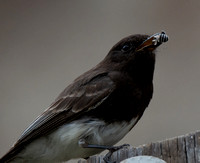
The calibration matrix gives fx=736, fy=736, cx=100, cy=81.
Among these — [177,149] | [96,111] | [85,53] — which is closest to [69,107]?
[96,111]

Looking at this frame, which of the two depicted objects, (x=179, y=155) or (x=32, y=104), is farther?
(x=32, y=104)

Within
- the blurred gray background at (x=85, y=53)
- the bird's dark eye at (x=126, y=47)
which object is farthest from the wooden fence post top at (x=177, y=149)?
the blurred gray background at (x=85, y=53)

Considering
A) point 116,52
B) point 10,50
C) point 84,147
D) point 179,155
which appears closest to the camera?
point 179,155

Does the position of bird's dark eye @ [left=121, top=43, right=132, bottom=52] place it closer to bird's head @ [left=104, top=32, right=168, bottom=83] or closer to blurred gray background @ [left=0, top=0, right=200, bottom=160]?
bird's head @ [left=104, top=32, right=168, bottom=83]

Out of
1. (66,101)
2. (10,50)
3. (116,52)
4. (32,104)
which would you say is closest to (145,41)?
(116,52)

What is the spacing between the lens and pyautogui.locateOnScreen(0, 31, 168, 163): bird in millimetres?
7430

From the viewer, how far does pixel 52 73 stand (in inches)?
381

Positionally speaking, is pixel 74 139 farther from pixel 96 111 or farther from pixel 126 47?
pixel 126 47

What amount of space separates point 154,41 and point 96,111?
0.95 metres

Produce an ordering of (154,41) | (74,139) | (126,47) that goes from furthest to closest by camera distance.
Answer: (126,47)
(154,41)
(74,139)

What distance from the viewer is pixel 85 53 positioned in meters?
9.91

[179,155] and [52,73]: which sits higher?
[52,73]

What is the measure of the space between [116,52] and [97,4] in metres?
2.35

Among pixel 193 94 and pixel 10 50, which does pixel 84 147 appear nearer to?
pixel 193 94
